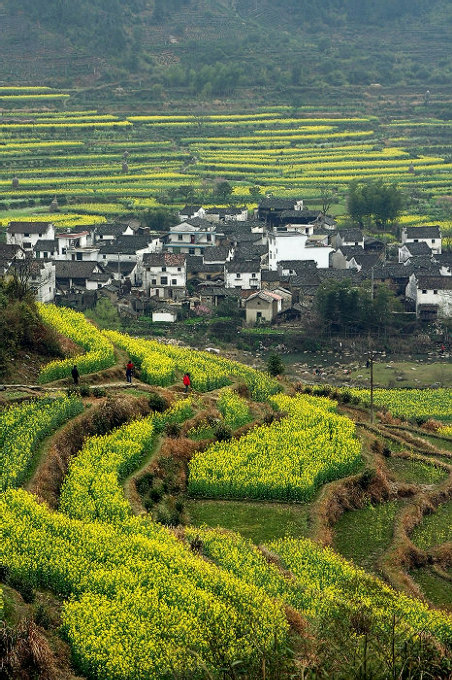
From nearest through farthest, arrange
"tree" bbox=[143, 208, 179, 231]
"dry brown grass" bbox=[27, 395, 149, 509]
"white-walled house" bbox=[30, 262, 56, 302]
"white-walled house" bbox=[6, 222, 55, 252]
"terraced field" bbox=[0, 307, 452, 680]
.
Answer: "terraced field" bbox=[0, 307, 452, 680]
"dry brown grass" bbox=[27, 395, 149, 509]
"white-walled house" bbox=[30, 262, 56, 302]
"white-walled house" bbox=[6, 222, 55, 252]
"tree" bbox=[143, 208, 179, 231]

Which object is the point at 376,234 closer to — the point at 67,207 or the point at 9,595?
the point at 67,207

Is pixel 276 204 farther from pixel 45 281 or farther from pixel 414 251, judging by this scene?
pixel 45 281

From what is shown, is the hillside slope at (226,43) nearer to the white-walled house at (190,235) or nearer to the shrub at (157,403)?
the white-walled house at (190,235)

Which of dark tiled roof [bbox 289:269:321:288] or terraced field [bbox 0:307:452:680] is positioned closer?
terraced field [bbox 0:307:452:680]

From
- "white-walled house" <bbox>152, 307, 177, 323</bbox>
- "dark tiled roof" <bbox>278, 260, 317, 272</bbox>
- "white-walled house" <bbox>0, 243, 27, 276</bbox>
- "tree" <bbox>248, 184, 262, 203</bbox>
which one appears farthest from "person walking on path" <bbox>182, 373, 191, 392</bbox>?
"tree" <bbox>248, 184, 262, 203</bbox>

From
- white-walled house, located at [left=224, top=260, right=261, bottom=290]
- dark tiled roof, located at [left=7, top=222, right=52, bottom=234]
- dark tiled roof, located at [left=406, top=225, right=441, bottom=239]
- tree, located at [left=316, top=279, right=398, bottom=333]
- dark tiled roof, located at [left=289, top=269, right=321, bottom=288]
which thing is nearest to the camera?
tree, located at [left=316, top=279, right=398, bottom=333]

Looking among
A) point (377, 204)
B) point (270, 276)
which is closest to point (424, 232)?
point (377, 204)

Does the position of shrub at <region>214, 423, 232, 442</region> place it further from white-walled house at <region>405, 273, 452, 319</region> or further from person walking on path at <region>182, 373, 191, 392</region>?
white-walled house at <region>405, 273, 452, 319</region>

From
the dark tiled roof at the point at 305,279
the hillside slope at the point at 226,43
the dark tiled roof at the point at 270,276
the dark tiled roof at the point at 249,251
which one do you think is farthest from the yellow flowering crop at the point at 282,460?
the hillside slope at the point at 226,43
